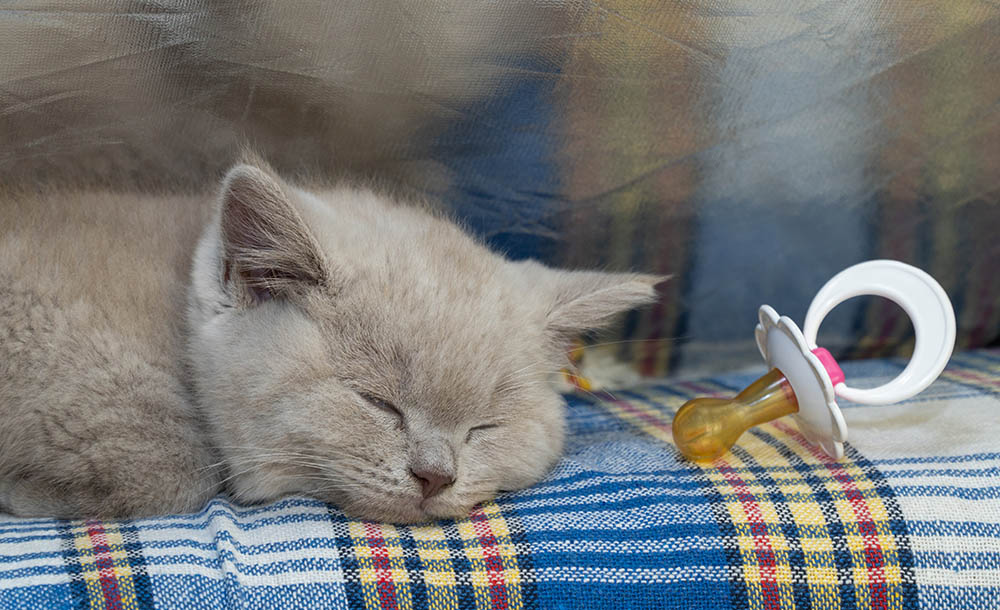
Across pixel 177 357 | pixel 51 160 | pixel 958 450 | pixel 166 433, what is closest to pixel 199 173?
pixel 51 160

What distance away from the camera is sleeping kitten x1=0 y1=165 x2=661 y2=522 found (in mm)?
1191

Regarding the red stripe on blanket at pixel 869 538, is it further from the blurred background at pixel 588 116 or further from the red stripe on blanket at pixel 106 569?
the red stripe on blanket at pixel 106 569

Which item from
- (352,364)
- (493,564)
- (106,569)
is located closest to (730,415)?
(493,564)

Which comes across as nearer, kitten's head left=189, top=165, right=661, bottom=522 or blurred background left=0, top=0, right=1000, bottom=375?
kitten's head left=189, top=165, right=661, bottom=522

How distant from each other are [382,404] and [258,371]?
0.58 feet

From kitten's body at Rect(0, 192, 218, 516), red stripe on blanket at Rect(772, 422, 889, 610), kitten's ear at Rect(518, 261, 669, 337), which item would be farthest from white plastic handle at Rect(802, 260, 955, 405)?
kitten's body at Rect(0, 192, 218, 516)

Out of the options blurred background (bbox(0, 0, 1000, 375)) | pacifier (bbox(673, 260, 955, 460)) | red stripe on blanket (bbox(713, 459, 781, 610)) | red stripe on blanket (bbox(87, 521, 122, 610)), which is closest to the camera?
red stripe on blanket (bbox(87, 521, 122, 610))

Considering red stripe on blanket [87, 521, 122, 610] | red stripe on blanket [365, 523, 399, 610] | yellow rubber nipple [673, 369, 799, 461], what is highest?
yellow rubber nipple [673, 369, 799, 461]

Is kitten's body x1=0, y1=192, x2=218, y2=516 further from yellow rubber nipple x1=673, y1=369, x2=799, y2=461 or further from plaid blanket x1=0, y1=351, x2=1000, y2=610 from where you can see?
yellow rubber nipple x1=673, y1=369, x2=799, y2=461

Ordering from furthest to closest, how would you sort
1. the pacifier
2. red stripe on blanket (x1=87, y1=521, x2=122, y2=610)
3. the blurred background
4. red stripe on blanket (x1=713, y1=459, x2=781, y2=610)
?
1. the blurred background
2. the pacifier
3. red stripe on blanket (x1=713, y1=459, x2=781, y2=610)
4. red stripe on blanket (x1=87, y1=521, x2=122, y2=610)

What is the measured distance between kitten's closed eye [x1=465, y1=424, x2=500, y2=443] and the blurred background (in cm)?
51

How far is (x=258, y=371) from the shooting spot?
1.22 metres

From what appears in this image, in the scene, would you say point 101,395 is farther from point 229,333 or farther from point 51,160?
point 51,160

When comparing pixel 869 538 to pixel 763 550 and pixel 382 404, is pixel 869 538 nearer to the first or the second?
pixel 763 550
